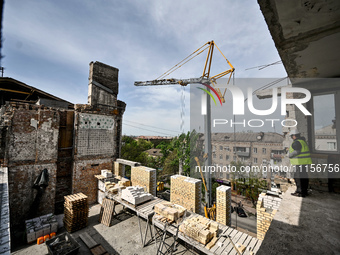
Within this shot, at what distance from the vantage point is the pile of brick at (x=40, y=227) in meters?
7.43

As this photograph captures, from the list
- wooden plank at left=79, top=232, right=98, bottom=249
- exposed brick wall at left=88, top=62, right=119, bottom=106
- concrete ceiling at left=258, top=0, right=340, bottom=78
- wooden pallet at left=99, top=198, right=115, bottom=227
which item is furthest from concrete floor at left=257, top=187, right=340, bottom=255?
exposed brick wall at left=88, top=62, right=119, bottom=106

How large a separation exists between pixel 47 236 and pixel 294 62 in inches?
439

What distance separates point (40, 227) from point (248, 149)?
1338 inches

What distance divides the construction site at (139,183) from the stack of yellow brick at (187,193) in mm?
53

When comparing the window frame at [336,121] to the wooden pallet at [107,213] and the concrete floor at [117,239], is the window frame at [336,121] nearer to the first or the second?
the concrete floor at [117,239]

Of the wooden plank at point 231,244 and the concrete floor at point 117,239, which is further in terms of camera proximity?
the concrete floor at point 117,239

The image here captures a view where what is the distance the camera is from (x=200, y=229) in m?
5.46

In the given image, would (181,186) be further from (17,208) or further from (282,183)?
(17,208)

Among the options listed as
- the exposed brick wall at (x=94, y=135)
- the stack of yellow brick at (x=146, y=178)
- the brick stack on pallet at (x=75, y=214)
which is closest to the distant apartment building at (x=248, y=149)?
the stack of yellow brick at (x=146, y=178)

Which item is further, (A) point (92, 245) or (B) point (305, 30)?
(A) point (92, 245)

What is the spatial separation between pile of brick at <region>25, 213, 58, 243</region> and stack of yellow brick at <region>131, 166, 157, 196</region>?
176 inches

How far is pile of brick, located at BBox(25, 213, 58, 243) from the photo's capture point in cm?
743

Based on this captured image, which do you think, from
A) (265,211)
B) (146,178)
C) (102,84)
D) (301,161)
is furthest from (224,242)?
(102,84)

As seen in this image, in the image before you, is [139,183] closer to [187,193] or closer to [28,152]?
[187,193]
